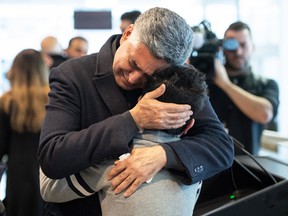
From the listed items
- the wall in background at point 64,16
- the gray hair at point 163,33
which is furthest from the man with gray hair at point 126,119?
the wall in background at point 64,16

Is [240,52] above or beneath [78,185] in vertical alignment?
above

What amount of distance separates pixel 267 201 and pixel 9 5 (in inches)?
205

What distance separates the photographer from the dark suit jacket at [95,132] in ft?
2.73

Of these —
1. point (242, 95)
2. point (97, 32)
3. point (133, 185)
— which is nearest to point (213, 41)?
point (242, 95)

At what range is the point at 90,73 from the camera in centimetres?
98

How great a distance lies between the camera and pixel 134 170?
2.85ft

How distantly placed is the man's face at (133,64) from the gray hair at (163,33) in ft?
0.06

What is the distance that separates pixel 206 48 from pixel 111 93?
3.26ft

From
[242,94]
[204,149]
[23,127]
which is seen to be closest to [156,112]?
[204,149]

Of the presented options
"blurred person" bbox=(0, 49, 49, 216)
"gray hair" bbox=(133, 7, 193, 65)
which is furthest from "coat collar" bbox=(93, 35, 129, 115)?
"blurred person" bbox=(0, 49, 49, 216)

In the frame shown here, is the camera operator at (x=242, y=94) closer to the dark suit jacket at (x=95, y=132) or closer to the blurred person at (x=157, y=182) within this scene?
the dark suit jacket at (x=95, y=132)

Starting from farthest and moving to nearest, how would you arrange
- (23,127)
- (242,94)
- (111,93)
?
(23,127)
(242,94)
(111,93)

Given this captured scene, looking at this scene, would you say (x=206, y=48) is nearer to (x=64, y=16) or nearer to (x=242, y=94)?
(x=242, y=94)

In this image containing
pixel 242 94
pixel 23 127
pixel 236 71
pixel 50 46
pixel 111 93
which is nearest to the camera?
pixel 111 93
